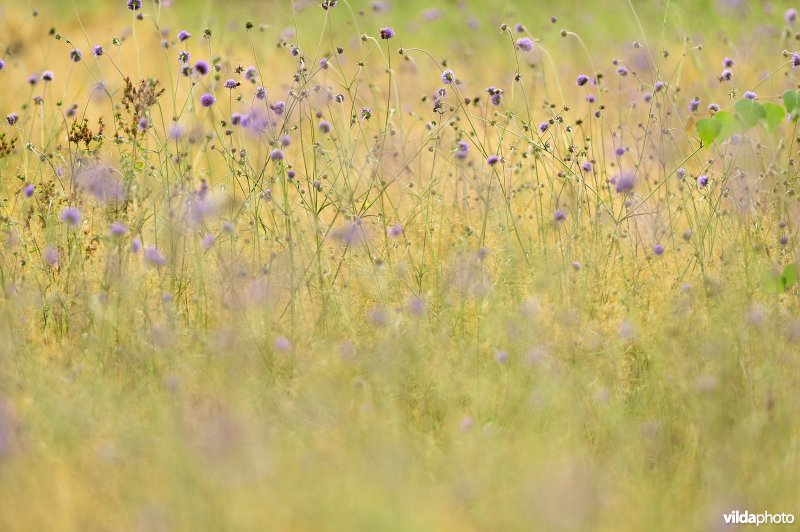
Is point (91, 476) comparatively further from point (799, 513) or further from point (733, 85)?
point (733, 85)

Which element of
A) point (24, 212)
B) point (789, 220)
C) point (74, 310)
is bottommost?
point (74, 310)

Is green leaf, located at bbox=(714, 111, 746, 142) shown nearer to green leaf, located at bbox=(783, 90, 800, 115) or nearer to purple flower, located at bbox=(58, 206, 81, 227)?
green leaf, located at bbox=(783, 90, 800, 115)

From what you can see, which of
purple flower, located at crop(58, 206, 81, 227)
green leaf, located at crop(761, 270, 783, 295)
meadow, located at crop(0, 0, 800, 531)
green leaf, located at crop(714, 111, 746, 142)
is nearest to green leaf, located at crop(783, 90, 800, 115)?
meadow, located at crop(0, 0, 800, 531)

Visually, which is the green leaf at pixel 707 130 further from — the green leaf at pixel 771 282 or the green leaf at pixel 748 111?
the green leaf at pixel 771 282

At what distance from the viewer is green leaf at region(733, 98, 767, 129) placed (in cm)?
237

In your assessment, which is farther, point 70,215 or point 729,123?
point 70,215

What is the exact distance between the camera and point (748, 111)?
2.38 m

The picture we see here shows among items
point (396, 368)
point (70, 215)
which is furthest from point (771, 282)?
point (70, 215)

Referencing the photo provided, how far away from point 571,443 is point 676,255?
111 cm

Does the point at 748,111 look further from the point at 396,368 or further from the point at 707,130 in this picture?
the point at 396,368

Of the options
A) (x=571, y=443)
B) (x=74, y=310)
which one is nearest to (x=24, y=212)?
A: (x=74, y=310)

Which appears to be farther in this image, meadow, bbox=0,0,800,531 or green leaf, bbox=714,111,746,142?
green leaf, bbox=714,111,746,142

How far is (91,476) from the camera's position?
74.7 inches

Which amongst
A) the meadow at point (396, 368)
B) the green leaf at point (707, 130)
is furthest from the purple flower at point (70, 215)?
the green leaf at point (707, 130)
